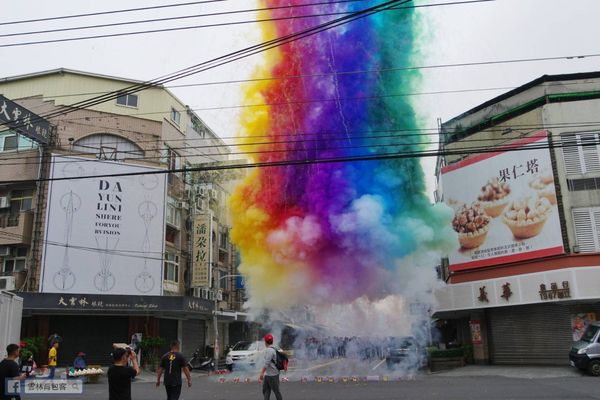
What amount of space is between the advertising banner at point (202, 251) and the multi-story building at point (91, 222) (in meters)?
0.19

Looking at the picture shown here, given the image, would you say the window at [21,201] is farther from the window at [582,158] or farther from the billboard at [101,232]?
the window at [582,158]

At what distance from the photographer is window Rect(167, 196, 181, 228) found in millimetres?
33156

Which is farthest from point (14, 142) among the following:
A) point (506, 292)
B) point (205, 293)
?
point (506, 292)

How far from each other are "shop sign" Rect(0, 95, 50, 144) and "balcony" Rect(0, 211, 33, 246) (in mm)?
4240

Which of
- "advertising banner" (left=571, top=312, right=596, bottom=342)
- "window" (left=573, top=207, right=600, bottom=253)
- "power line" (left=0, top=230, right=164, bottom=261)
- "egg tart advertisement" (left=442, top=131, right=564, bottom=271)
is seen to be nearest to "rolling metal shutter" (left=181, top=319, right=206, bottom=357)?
"power line" (left=0, top=230, right=164, bottom=261)

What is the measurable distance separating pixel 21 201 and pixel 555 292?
2782cm

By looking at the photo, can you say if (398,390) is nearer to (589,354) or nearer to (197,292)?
(589,354)

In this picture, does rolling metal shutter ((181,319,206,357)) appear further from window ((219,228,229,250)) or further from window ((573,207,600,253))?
window ((573,207,600,253))

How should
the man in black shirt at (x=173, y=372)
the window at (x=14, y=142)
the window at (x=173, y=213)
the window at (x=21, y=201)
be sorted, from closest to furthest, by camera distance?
the man in black shirt at (x=173, y=372) < the window at (x=21, y=201) < the window at (x=14, y=142) < the window at (x=173, y=213)

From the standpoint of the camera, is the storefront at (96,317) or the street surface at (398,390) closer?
the street surface at (398,390)

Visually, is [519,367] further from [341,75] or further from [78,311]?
[78,311]

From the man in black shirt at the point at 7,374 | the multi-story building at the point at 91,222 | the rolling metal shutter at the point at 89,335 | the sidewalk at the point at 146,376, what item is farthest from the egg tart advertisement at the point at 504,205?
the man in black shirt at the point at 7,374

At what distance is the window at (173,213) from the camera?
1305 inches

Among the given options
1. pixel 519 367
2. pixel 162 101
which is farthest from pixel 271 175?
pixel 162 101
